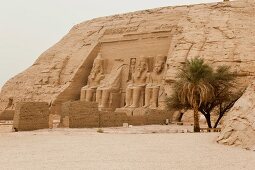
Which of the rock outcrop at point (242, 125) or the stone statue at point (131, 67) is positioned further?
the stone statue at point (131, 67)

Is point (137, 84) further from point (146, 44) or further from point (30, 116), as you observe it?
point (30, 116)

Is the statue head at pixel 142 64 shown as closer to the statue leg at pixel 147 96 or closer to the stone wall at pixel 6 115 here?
the statue leg at pixel 147 96

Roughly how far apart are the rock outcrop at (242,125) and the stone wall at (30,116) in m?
8.97

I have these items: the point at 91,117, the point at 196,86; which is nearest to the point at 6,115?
the point at 91,117

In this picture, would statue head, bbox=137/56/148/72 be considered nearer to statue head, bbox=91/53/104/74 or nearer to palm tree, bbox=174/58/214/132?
statue head, bbox=91/53/104/74

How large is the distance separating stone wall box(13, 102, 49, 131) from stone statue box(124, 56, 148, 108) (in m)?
9.93

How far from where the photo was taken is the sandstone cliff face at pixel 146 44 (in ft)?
78.6

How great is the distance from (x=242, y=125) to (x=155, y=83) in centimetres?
1714

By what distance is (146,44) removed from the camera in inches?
1142

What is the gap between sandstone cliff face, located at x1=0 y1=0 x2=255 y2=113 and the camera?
2395cm

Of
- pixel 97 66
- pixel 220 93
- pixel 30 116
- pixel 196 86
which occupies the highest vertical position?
pixel 97 66

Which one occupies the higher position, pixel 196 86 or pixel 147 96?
pixel 147 96

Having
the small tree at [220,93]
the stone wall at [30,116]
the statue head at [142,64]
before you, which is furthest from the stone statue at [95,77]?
the small tree at [220,93]

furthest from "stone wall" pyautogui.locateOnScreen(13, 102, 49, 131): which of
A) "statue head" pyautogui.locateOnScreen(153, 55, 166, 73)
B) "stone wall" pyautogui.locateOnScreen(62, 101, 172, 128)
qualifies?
"statue head" pyautogui.locateOnScreen(153, 55, 166, 73)
